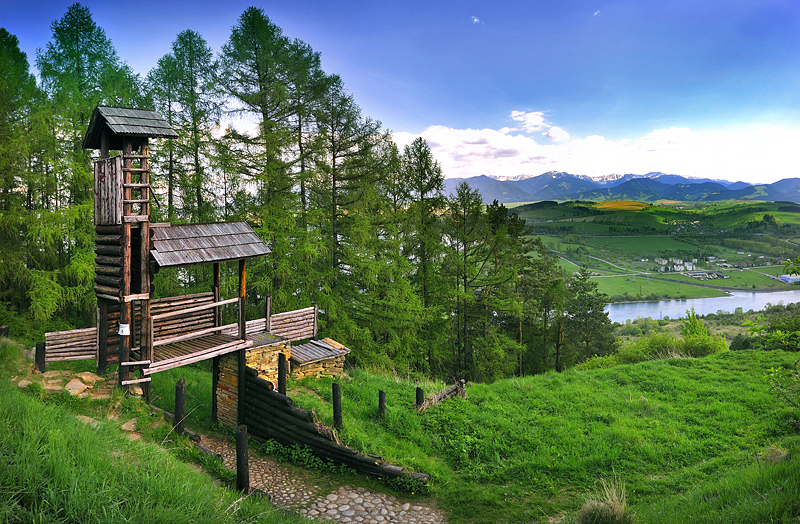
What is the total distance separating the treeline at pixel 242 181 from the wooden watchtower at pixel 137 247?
485cm

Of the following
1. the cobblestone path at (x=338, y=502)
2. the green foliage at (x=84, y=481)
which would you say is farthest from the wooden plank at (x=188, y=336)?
the green foliage at (x=84, y=481)

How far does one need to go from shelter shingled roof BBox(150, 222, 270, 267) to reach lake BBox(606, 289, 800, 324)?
7476cm

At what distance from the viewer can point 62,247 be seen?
15.0 m

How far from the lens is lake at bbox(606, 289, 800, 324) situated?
245 ft

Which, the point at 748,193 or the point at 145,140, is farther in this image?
the point at 748,193

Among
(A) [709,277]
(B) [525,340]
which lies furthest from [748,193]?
(B) [525,340]

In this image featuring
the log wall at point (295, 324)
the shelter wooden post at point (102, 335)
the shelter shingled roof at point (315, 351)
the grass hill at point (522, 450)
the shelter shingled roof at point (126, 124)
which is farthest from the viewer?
the log wall at point (295, 324)

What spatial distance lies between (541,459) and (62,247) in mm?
17853

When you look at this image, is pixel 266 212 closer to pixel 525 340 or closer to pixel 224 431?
pixel 224 431

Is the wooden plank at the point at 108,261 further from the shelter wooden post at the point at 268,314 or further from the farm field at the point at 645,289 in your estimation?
the farm field at the point at 645,289

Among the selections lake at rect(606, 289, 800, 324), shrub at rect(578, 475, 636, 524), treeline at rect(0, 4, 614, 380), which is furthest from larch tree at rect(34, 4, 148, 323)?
lake at rect(606, 289, 800, 324)

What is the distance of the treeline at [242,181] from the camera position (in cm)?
1297

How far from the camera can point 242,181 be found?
14.9 meters

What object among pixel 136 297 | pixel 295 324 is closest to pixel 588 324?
pixel 295 324
